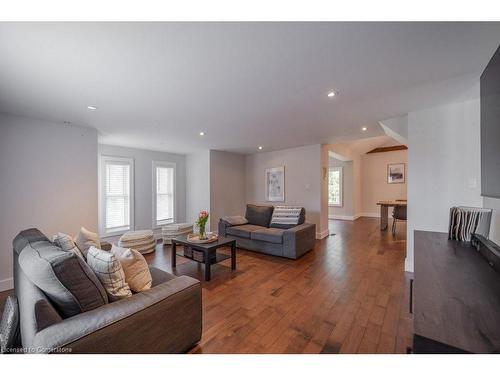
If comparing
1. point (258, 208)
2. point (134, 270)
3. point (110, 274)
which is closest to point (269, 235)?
point (258, 208)

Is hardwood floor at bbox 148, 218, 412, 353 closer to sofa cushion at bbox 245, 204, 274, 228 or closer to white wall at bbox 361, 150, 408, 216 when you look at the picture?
sofa cushion at bbox 245, 204, 274, 228

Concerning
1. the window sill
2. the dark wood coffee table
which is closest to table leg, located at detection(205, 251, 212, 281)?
the dark wood coffee table

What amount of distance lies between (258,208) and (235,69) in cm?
340

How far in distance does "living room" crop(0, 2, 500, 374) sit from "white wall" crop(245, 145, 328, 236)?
718 millimetres

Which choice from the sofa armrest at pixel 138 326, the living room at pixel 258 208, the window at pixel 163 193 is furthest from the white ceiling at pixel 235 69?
the window at pixel 163 193

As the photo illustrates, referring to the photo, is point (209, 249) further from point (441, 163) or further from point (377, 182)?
point (377, 182)

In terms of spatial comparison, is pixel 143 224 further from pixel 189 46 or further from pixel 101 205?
pixel 189 46

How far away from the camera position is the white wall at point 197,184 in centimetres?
560

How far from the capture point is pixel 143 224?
530 centimetres

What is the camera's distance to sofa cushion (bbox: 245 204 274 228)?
15.2ft

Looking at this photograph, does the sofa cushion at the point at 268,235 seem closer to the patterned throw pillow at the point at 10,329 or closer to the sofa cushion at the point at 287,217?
the sofa cushion at the point at 287,217

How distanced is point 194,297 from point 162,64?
1.82m
